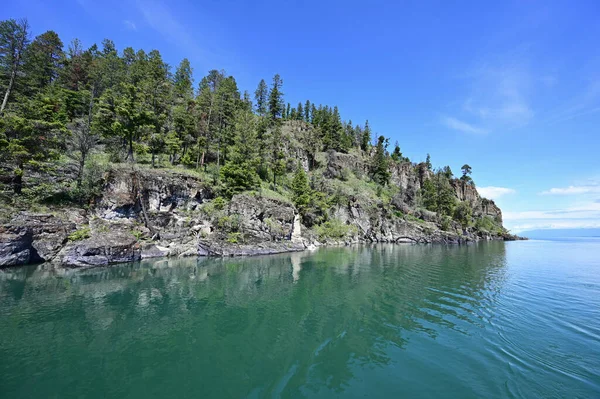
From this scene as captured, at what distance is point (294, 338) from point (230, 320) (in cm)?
406

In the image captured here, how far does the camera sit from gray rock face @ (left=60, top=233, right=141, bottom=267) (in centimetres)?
2503

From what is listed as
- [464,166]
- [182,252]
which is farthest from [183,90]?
[464,166]

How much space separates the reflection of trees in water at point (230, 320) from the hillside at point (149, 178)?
30.4 ft

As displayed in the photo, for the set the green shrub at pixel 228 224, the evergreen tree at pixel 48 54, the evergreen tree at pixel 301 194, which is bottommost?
the green shrub at pixel 228 224

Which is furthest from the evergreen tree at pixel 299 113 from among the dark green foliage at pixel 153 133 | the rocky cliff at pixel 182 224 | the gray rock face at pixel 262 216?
the gray rock face at pixel 262 216

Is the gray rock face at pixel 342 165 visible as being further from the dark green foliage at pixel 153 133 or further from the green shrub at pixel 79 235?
the green shrub at pixel 79 235

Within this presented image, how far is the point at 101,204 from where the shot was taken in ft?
108

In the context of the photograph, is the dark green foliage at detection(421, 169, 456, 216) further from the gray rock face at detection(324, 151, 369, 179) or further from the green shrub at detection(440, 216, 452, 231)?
the gray rock face at detection(324, 151, 369, 179)

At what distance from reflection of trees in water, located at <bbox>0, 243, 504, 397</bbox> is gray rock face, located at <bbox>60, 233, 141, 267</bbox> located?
2.89 metres

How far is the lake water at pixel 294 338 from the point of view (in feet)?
24.7

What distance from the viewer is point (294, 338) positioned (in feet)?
35.6

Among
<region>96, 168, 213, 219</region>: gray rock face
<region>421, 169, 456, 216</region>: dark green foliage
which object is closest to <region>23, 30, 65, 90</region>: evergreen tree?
<region>96, 168, 213, 219</region>: gray rock face

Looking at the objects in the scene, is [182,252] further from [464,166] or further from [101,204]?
[464,166]

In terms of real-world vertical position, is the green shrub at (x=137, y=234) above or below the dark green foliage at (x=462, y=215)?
below
